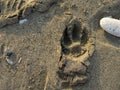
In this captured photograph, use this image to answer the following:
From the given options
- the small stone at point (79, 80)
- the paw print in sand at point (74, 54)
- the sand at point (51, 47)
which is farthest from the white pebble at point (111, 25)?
the small stone at point (79, 80)

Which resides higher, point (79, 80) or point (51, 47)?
point (51, 47)

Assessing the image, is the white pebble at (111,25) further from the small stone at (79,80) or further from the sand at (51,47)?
the small stone at (79,80)

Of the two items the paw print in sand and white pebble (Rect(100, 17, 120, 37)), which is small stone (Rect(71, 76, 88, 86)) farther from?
white pebble (Rect(100, 17, 120, 37))

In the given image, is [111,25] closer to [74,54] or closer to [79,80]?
[74,54]

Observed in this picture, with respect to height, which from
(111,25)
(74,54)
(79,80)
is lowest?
(79,80)

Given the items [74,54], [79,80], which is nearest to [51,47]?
[74,54]

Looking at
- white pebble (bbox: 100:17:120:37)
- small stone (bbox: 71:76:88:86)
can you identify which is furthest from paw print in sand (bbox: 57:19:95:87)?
white pebble (bbox: 100:17:120:37)
